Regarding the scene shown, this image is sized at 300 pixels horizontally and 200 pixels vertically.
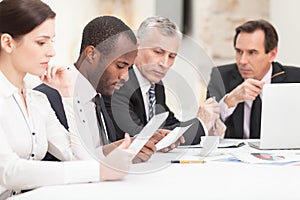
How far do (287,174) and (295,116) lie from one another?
0.53 m

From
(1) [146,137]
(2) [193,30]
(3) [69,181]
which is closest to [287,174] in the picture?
(1) [146,137]

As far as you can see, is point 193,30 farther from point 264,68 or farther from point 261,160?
point 261,160

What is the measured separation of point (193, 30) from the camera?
4309 mm

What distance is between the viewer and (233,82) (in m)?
3.23

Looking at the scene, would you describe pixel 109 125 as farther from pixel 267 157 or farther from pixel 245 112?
pixel 245 112

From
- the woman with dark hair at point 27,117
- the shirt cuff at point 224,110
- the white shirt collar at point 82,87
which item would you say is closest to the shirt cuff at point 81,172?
the woman with dark hair at point 27,117

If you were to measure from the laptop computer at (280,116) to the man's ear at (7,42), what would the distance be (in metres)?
Answer: 1.08

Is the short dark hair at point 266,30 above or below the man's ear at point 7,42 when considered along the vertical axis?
below

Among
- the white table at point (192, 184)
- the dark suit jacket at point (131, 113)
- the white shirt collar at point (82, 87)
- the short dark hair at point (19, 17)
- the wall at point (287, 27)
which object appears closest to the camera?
the white table at point (192, 184)

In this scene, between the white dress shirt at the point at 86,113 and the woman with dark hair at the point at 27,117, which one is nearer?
the woman with dark hair at the point at 27,117

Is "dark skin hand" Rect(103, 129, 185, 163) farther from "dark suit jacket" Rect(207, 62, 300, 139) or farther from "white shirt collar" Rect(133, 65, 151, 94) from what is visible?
"dark suit jacket" Rect(207, 62, 300, 139)

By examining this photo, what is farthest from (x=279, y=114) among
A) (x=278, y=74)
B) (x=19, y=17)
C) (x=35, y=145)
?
(x=19, y=17)

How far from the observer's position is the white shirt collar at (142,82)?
262 centimetres

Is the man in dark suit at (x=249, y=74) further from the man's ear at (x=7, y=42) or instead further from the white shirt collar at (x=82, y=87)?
the man's ear at (x=7, y=42)
